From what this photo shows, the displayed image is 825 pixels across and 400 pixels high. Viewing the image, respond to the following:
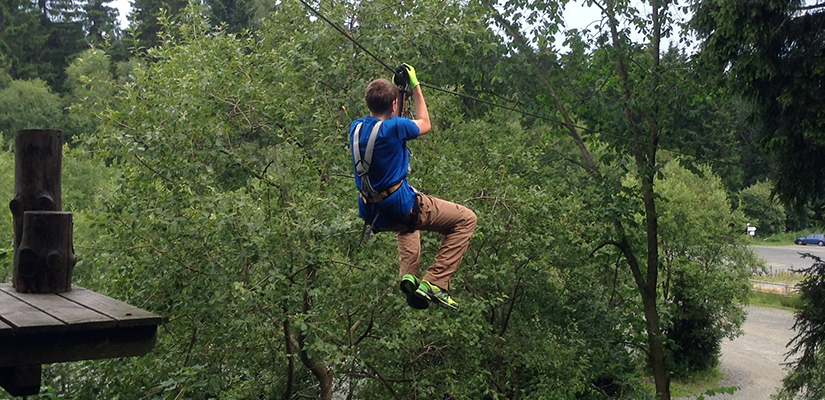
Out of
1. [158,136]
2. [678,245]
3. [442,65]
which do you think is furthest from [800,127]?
[678,245]

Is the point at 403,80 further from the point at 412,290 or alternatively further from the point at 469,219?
the point at 412,290

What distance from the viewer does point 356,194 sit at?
838cm

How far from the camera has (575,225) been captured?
11.4 m

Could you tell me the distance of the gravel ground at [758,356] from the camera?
25844 millimetres

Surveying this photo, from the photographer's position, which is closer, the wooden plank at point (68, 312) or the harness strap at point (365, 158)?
the wooden plank at point (68, 312)

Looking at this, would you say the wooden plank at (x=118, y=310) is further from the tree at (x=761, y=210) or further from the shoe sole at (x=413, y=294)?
the tree at (x=761, y=210)

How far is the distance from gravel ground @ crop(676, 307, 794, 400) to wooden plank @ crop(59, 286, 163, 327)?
75.8ft

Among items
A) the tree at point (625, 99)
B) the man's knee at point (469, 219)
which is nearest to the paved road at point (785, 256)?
the tree at point (625, 99)

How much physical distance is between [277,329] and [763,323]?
32005 mm

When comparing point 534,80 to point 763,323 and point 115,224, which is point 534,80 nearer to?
point 115,224

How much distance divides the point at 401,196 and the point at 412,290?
571mm

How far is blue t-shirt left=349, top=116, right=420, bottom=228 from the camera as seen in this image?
13.6ft

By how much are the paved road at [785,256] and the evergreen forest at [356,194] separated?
1229 inches

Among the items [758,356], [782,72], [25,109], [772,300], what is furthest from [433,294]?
[25,109]
